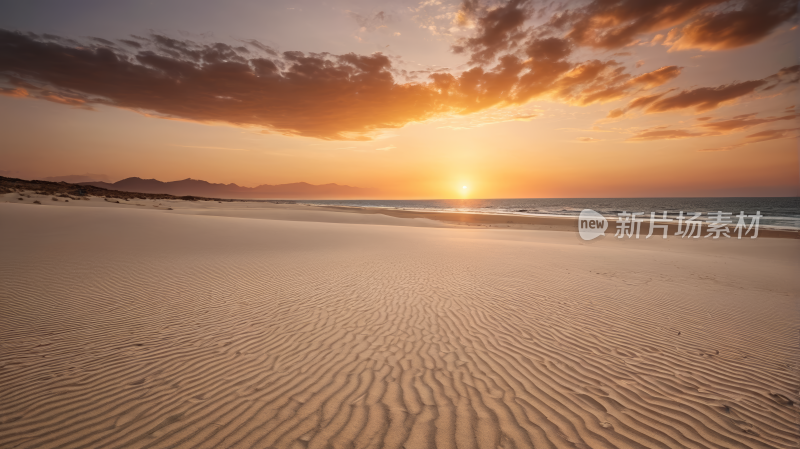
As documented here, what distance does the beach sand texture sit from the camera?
3.45 m

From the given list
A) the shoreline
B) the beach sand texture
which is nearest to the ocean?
the shoreline

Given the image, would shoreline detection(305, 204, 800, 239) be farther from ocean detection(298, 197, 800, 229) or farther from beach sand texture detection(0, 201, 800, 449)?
beach sand texture detection(0, 201, 800, 449)

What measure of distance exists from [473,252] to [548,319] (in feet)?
28.8

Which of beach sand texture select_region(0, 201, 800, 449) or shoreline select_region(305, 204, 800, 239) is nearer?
beach sand texture select_region(0, 201, 800, 449)

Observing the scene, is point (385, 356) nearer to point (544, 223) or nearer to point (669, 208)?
point (544, 223)

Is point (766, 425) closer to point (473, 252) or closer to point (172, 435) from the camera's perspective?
point (172, 435)

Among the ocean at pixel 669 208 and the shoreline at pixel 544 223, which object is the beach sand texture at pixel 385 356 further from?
the ocean at pixel 669 208

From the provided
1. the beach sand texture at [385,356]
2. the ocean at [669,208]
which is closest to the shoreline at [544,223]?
the ocean at [669,208]

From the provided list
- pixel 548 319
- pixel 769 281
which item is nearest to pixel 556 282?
pixel 548 319

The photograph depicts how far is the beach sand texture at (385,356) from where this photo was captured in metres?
3.45

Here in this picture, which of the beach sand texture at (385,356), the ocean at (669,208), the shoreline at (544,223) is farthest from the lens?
the ocean at (669,208)

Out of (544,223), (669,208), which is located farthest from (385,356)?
(669,208)

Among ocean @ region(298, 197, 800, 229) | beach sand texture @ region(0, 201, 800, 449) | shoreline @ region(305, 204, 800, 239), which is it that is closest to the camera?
beach sand texture @ region(0, 201, 800, 449)

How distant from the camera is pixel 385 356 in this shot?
16.9 ft
